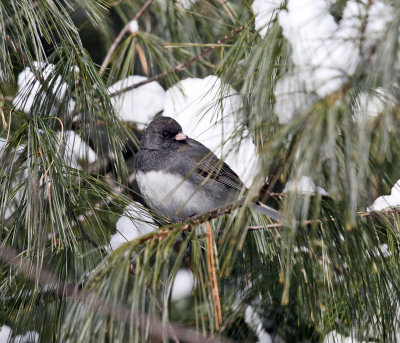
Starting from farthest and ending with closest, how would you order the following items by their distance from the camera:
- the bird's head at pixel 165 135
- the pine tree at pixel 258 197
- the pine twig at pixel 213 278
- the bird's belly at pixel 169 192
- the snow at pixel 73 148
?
1. the bird's head at pixel 165 135
2. the bird's belly at pixel 169 192
3. the snow at pixel 73 148
4. the pine twig at pixel 213 278
5. the pine tree at pixel 258 197

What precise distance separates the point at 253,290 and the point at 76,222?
0.50 m

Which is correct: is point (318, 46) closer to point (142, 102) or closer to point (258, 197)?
point (258, 197)

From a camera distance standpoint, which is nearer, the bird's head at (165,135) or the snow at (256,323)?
the snow at (256,323)

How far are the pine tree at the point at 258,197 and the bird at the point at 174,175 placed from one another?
1.22 feet

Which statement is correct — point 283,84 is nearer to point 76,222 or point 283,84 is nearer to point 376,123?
point 376,123

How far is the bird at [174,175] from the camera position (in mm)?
1751

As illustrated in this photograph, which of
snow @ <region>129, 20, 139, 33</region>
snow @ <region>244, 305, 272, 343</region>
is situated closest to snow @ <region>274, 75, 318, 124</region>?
snow @ <region>244, 305, 272, 343</region>

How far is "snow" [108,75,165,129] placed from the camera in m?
2.03

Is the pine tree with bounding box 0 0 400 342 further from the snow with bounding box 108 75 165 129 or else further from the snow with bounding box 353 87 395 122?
the snow with bounding box 108 75 165 129

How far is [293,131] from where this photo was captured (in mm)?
762

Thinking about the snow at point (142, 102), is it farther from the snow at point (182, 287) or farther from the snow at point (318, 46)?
the snow at point (318, 46)

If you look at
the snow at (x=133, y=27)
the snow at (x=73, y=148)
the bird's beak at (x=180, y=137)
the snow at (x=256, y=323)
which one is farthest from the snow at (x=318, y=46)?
the snow at (x=133, y=27)

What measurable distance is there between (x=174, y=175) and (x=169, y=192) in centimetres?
6

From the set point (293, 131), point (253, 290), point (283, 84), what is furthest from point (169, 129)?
point (293, 131)
